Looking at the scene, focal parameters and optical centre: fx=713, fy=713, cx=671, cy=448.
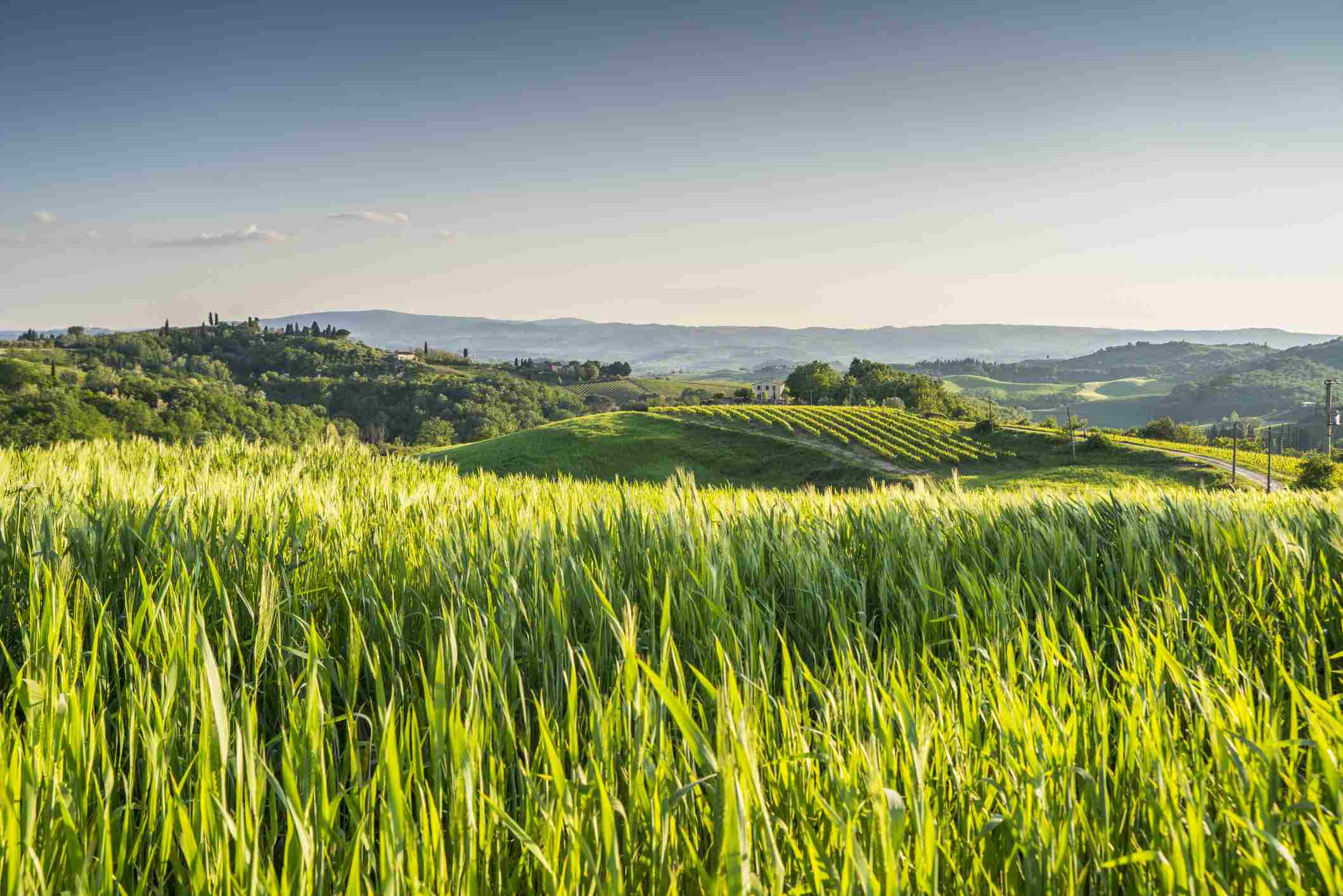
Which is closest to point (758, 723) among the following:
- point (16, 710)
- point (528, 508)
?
point (16, 710)

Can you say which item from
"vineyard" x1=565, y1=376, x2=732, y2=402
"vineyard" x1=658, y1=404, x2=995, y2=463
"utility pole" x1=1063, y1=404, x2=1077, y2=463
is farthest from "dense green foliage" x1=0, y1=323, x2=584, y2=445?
"utility pole" x1=1063, y1=404, x2=1077, y2=463

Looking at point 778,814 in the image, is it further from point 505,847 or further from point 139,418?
point 139,418

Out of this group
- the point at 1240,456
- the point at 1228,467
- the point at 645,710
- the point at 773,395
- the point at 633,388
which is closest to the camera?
the point at 645,710

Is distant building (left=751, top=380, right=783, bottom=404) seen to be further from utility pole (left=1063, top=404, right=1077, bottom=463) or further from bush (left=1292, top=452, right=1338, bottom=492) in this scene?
bush (left=1292, top=452, right=1338, bottom=492)

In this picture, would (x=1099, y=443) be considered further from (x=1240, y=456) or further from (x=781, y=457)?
(x=781, y=457)

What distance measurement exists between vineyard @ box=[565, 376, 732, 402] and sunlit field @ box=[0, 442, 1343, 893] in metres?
151

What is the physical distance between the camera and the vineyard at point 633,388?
162m

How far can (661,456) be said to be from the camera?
70438mm

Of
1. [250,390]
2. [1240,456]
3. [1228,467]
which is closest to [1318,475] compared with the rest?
[1228,467]

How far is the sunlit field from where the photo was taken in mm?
1171

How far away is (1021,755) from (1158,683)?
55 centimetres

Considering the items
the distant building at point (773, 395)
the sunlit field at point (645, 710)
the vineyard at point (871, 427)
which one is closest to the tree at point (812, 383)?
the distant building at point (773, 395)

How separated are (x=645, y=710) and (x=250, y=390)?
142m

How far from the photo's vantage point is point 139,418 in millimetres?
70312
